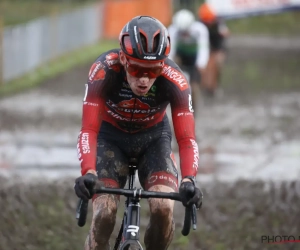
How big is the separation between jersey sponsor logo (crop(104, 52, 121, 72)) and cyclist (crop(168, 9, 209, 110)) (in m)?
9.65

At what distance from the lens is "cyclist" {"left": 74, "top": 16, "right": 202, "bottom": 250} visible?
554cm

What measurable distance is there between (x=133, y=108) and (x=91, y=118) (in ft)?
1.37

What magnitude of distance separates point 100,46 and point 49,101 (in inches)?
462

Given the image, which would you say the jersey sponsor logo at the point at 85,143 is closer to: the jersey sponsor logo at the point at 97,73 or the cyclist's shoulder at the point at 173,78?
the jersey sponsor logo at the point at 97,73

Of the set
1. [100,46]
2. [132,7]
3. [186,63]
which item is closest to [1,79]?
[186,63]

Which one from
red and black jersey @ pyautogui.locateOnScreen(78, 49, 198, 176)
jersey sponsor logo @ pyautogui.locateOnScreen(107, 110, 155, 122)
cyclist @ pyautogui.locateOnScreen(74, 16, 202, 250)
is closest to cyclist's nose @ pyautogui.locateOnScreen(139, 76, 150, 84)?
cyclist @ pyautogui.locateOnScreen(74, 16, 202, 250)

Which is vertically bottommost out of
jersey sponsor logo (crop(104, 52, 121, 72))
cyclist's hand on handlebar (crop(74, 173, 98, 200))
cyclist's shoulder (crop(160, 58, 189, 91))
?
cyclist's hand on handlebar (crop(74, 173, 98, 200))

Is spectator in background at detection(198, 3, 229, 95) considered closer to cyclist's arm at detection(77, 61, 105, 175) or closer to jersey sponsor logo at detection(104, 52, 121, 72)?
jersey sponsor logo at detection(104, 52, 121, 72)

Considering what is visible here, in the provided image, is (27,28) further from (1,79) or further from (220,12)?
(220,12)

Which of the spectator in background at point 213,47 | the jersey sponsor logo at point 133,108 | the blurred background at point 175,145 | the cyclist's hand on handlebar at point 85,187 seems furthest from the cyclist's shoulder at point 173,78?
the spectator in background at point 213,47

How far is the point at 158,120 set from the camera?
6348 millimetres

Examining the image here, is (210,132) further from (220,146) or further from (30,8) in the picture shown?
(30,8)

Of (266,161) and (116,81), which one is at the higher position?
(116,81)

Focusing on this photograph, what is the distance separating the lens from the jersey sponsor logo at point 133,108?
6.04 m
